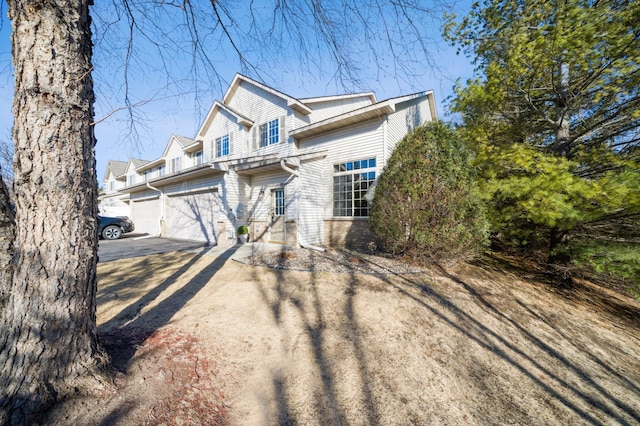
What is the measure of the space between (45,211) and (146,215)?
1472 centimetres

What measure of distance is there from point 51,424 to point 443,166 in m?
6.55

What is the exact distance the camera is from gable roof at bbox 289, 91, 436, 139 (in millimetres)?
7676

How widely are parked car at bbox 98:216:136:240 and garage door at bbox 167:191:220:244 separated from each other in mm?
2501

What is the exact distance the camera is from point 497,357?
2918 mm

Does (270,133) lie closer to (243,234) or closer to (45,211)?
(243,234)

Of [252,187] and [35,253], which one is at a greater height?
[252,187]

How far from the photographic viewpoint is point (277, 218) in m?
9.03

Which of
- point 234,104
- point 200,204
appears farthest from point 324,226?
point 234,104

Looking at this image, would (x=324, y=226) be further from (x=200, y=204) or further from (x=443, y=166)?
(x=200, y=204)

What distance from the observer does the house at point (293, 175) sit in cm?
831

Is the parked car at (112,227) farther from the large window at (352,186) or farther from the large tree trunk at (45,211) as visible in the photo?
the large tree trunk at (45,211)

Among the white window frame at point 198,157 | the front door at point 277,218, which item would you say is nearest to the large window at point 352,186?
the front door at point 277,218

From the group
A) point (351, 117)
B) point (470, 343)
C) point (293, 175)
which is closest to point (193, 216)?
point (293, 175)

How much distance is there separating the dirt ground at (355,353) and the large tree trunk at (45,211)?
33 centimetres
